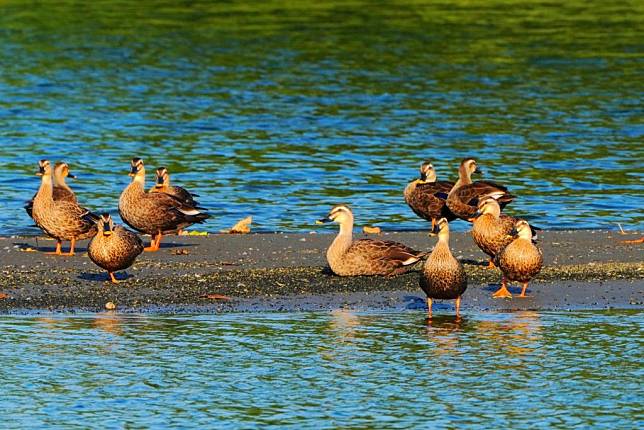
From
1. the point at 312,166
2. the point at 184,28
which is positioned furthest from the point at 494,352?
the point at 184,28

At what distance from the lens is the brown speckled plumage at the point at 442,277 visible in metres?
17.5

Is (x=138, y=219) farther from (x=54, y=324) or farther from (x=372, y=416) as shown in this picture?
(x=372, y=416)

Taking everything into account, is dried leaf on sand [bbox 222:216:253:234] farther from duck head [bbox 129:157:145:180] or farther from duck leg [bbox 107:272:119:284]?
duck leg [bbox 107:272:119:284]

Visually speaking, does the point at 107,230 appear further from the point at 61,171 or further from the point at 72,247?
the point at 61,171

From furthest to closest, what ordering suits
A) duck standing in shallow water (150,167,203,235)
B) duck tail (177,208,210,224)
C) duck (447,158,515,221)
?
duck standing in shallow water (150,167,203,235), duck (447,158,515,221), duck tail (177,208,210,224)

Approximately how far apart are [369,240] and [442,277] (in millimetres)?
2960

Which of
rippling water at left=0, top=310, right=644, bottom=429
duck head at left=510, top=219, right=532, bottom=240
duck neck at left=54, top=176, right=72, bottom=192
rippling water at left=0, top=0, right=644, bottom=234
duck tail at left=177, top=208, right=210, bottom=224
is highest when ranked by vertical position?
→ rippling water at left=0, top=0, right=644, bottom=234

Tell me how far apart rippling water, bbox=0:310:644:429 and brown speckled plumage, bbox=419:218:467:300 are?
1.04 feet

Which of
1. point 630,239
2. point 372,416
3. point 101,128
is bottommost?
point 372,416

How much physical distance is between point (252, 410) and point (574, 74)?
35.2 meters

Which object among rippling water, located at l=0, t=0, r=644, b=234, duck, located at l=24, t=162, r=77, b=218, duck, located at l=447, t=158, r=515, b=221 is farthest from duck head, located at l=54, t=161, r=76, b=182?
duck, located at l=447, t=158, r=515, b=221

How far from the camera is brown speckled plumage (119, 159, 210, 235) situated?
73.5 ft

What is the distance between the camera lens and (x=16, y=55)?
→ 51938mm

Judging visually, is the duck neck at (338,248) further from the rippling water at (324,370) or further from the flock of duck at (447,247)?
the rippling water at (324,370)
